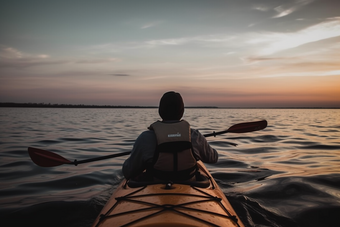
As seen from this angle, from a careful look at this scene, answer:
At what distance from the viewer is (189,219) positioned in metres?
2.14

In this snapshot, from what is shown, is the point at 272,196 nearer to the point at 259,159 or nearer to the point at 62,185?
the point at 259,159

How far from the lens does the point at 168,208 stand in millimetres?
2309

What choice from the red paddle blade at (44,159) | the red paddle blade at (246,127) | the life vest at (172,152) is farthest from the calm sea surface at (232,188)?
the life vest at (172,152)

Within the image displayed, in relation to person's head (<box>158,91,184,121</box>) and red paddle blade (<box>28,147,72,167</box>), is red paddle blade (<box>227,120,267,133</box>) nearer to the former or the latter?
person's head (<box>158,91,184,121</box>)

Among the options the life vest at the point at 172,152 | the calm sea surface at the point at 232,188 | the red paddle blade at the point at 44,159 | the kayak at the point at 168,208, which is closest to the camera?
the kayak at the point at 168,208

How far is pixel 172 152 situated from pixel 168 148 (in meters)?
0.07

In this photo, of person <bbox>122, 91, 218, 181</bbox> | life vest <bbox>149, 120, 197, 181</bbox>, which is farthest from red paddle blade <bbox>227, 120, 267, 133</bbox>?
life vest <bbox>149, 120, 197, 181</bbox>

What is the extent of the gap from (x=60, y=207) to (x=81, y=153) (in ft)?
16.7

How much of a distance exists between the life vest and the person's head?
5.5 inches

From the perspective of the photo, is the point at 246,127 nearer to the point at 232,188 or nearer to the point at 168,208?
the point at 232,188

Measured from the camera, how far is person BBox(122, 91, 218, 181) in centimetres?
284

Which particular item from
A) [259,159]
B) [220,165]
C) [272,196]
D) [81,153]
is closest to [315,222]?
[272,196]

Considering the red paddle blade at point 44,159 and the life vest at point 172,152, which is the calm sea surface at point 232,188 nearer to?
the red paddle blade at point 44,159

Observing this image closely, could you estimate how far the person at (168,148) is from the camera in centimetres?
284
